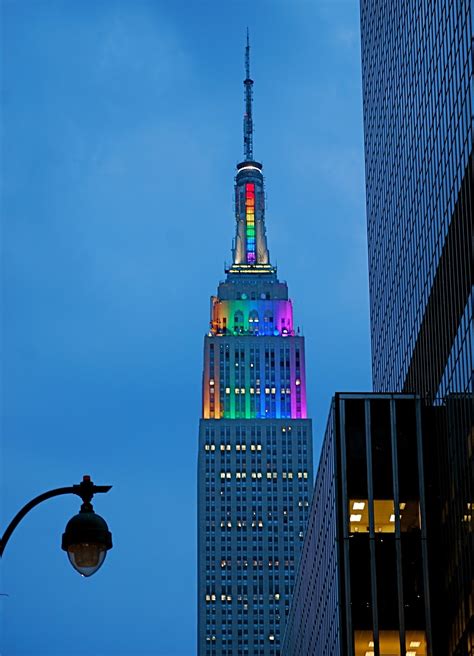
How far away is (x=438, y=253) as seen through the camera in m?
84.0

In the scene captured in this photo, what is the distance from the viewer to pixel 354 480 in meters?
85.9

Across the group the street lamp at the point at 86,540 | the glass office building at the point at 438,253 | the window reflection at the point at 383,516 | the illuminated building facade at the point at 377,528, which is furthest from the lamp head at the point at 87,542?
the window reflection at the point at 383,516

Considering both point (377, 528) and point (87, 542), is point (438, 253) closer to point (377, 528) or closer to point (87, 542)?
point (377, 528)

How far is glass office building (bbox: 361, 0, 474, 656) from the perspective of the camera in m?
74.1

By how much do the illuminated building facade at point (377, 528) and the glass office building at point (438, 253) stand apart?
116 centimetres

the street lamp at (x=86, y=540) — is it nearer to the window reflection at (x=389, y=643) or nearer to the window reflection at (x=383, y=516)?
the window reflection at (x=389, y=643)

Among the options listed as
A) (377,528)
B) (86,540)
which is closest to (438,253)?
(377,528)

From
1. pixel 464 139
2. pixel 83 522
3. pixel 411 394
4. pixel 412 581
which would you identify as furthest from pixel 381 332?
pixel 83 522

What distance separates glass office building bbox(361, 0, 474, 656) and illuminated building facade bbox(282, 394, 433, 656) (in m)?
1.16

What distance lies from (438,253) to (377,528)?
53.8 ft

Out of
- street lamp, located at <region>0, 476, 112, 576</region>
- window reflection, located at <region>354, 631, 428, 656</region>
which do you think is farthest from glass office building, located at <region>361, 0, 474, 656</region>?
street lamp, located at <region>0, 476, 112, 576</region>

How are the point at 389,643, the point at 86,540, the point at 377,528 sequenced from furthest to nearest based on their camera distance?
the point at 377,528 < the point at 389,643 < the point at 86,540

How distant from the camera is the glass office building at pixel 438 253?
2918 inches

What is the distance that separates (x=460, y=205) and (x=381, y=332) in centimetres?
4643
